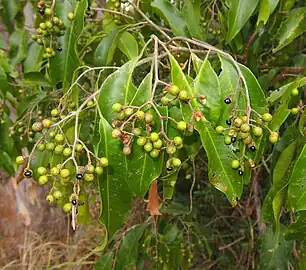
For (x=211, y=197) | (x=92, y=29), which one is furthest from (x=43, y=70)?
(x=211, y=197)

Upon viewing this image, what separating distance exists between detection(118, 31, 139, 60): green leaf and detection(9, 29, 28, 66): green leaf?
Answer: 21.3 inches

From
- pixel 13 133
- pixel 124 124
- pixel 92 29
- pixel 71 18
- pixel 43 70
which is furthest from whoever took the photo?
pixel 43 70

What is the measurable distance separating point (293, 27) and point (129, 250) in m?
1.35

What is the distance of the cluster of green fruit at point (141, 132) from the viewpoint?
99 centimetres

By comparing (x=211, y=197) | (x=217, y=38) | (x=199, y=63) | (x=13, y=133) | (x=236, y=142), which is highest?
(x=199, y=63)

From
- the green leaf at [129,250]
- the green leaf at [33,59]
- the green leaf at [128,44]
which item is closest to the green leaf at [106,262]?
the green leaf at [129,250]

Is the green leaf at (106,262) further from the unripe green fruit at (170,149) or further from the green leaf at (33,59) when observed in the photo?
the unripe green fruit at (170,149)

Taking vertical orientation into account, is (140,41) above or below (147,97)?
below

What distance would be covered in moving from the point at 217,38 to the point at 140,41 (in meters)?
0.55

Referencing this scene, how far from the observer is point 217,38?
6.73 feet

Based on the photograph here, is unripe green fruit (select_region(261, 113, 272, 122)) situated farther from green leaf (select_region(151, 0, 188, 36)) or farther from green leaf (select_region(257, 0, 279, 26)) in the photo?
green leaf (select_region(151, 0, 188, 36))

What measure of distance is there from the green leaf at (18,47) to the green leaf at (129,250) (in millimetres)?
1026

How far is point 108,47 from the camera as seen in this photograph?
151 cm

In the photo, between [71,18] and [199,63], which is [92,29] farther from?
[199,63]
